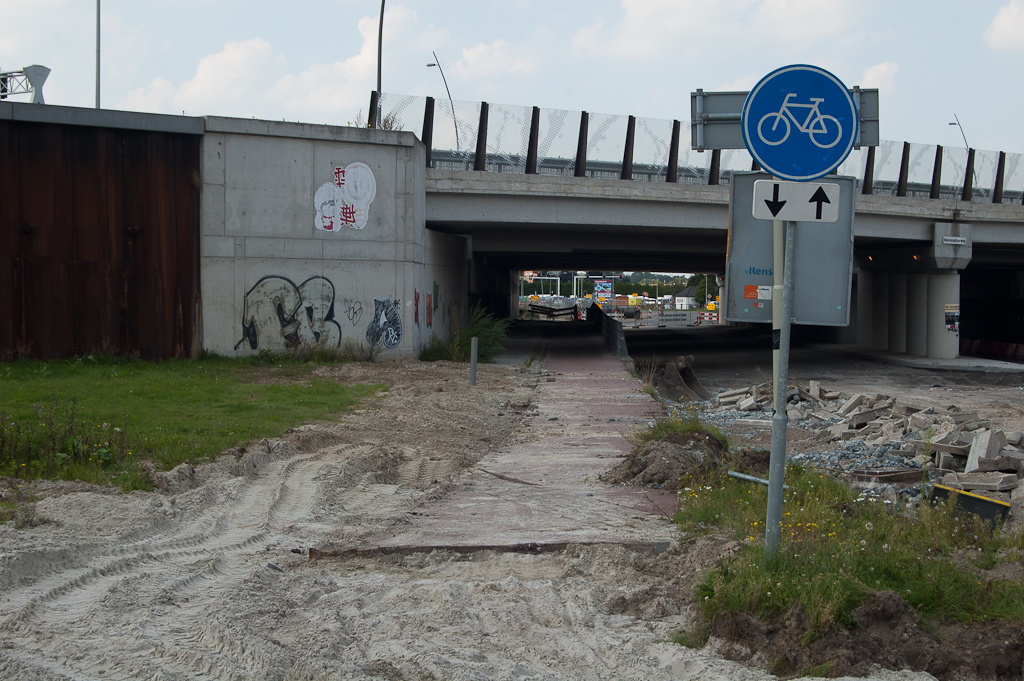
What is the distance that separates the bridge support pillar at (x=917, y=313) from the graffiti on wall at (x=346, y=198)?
22.9m

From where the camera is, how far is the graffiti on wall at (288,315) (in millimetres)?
19875

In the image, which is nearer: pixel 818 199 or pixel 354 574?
pixel 818 199

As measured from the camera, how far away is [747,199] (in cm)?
555

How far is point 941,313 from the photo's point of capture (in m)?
31.1

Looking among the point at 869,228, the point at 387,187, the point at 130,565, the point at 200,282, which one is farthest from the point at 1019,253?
the point at 130,565

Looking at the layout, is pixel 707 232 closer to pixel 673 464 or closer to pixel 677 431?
pixel 677 431

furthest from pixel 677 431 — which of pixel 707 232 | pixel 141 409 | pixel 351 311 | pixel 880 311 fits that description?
pixel 880 311

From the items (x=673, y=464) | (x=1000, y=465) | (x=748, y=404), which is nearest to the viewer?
(x=1000, y=465)

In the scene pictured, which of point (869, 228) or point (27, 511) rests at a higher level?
point (869, 228)

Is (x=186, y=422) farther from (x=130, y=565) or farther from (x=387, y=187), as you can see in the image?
(x=387, y=187)

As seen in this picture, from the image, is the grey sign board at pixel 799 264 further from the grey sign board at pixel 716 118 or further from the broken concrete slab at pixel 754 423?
the broken concrete slab at pixel 754 423

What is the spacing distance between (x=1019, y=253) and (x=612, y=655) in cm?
3773

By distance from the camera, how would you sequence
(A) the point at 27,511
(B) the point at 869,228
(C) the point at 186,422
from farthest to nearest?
1. (B) the point at 869,228
2. (C) the point at 186,422
3. (A) the point at 27,511

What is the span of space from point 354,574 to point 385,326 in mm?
15320
